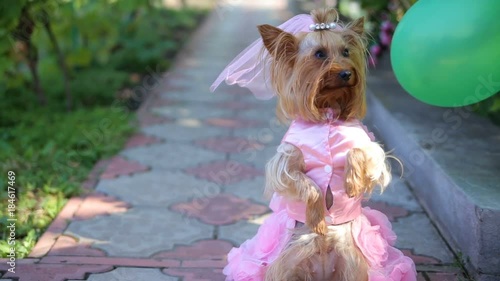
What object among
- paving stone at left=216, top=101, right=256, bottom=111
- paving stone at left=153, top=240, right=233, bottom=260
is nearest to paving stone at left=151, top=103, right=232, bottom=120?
paving stone at left=216, top=101, right=256, bottom=111

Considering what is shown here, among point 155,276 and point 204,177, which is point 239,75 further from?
point 204,177

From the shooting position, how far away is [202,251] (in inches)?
141

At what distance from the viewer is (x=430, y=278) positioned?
3.24m

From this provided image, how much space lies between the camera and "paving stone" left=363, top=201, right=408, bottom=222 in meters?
4.06

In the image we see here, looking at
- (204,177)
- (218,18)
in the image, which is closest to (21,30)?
(204,177)

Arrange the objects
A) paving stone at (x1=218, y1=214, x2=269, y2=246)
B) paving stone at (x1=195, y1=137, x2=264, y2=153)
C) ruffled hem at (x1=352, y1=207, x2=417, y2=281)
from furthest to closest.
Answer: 1. paving stone at (x1=195, y1=137, x2=264, y2=153)
2. paving stone at (x1=218, y1=214, x2=269, y2=246)
3. ruffled hem at (x1=352, y1=207, x2=417, y2=281)

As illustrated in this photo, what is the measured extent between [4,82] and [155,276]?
4.15 m

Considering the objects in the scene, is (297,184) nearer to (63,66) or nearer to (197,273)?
(197,273)

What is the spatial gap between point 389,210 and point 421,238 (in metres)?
0.44

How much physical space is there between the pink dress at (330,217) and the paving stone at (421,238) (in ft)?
1.66

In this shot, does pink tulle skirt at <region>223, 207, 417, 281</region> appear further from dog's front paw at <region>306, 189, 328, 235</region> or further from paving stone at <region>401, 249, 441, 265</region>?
paving stone at <region>401, 249, 441, 265</region>

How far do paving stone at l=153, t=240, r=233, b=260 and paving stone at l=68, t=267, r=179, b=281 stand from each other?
0.20m

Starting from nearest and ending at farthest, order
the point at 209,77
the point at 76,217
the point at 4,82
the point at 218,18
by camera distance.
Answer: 1. the point at 76,217
2. the point at 4,82
3. the point at 209,77
4. the point at 218,18

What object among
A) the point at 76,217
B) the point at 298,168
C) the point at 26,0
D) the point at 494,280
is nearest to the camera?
the point at 298,168
